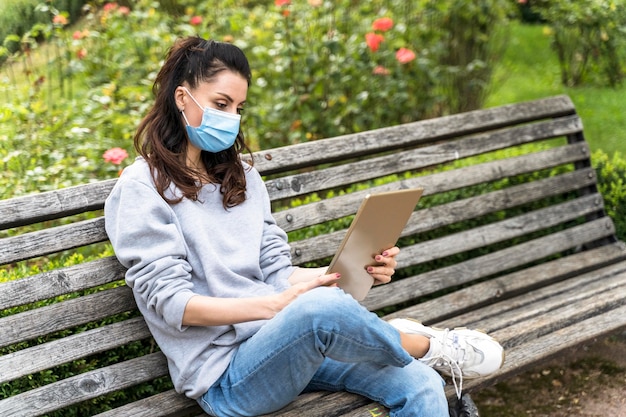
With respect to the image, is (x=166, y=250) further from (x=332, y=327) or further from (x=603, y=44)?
(x=603, y=44)

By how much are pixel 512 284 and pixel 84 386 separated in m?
2.00

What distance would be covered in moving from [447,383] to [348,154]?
3.59ft

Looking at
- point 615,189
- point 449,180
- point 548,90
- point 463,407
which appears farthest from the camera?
point 548,90

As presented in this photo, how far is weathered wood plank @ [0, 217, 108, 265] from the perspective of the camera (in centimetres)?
258

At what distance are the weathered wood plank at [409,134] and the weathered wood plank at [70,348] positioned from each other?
0.80m

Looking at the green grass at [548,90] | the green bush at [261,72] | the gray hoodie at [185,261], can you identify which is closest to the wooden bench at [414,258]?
the gray hoodie at [185,261]

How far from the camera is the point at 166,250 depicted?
241 centimetres

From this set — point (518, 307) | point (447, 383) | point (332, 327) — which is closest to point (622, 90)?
point (518, 307)

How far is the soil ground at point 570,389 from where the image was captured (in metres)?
3.66

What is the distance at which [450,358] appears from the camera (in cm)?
273

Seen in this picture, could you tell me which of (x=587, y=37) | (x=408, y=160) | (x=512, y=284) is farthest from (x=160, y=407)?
(x=587, y=37)

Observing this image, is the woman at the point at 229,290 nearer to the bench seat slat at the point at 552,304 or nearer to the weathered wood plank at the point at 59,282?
the weathered wood plank at the point at 59,282

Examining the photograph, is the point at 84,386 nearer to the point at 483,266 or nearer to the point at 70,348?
the point at 70,348

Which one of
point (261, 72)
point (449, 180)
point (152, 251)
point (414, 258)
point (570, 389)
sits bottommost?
point (570, 389)
